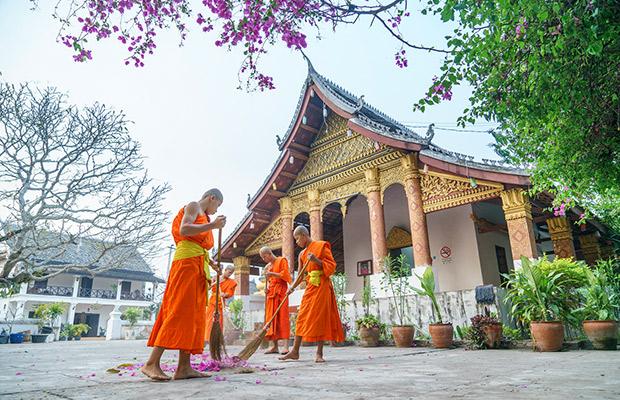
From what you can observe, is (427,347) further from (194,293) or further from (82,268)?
(82,268)

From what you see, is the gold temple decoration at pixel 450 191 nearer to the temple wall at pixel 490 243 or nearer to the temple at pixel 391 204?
the temple at pixel 391 204

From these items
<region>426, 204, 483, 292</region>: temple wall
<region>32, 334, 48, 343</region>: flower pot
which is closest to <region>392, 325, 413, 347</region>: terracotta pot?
<region>426, 204, 483, 292</region>: temple wall

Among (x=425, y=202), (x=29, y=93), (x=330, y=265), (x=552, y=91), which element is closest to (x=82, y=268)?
(x=29, y=93)

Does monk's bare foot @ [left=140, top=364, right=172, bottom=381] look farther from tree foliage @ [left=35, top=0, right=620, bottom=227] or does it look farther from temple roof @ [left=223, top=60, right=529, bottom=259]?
temple roof @ [left=223, top=60, right=529, bottom=259]

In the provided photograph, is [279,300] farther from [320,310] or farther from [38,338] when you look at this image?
[38,338]

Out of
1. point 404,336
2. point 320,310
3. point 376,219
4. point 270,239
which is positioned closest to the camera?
point 320,310

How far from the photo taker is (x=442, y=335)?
601 cm

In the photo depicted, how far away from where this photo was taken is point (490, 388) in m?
2.18

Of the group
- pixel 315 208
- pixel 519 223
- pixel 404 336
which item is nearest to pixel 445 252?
pixel 519 223

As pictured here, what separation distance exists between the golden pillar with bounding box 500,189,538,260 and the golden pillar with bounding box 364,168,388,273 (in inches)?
105

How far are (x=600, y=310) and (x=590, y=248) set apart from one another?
7.57 metres

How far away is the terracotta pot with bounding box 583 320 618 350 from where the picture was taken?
4.73m

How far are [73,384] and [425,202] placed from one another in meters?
7.63

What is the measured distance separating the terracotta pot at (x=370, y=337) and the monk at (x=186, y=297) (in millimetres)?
4529
